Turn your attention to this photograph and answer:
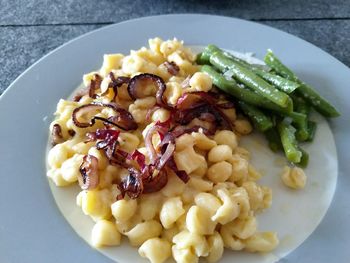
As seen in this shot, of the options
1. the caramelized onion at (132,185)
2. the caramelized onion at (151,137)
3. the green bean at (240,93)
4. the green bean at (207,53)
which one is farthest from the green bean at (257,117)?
the caramelized onion at (132,185)

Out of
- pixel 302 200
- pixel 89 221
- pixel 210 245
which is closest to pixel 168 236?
pixel 210 245

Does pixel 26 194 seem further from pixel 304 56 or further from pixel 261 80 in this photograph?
pixel 304 56

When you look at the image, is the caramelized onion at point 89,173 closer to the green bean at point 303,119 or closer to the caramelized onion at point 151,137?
the caramelized onion at point 151,137

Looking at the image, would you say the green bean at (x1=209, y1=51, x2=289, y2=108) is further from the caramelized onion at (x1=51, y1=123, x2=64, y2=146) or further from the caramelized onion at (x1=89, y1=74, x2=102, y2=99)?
the caramelized onion at (x1=51, y1=123, x2=64, y2=146)

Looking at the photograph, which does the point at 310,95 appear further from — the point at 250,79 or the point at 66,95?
the point at 66,95

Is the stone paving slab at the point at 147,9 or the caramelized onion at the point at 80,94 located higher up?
the stone paving slab at the point at 147,9

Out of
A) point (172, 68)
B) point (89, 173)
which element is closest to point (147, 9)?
point (172, 68)

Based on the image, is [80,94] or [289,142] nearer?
[289,142]
